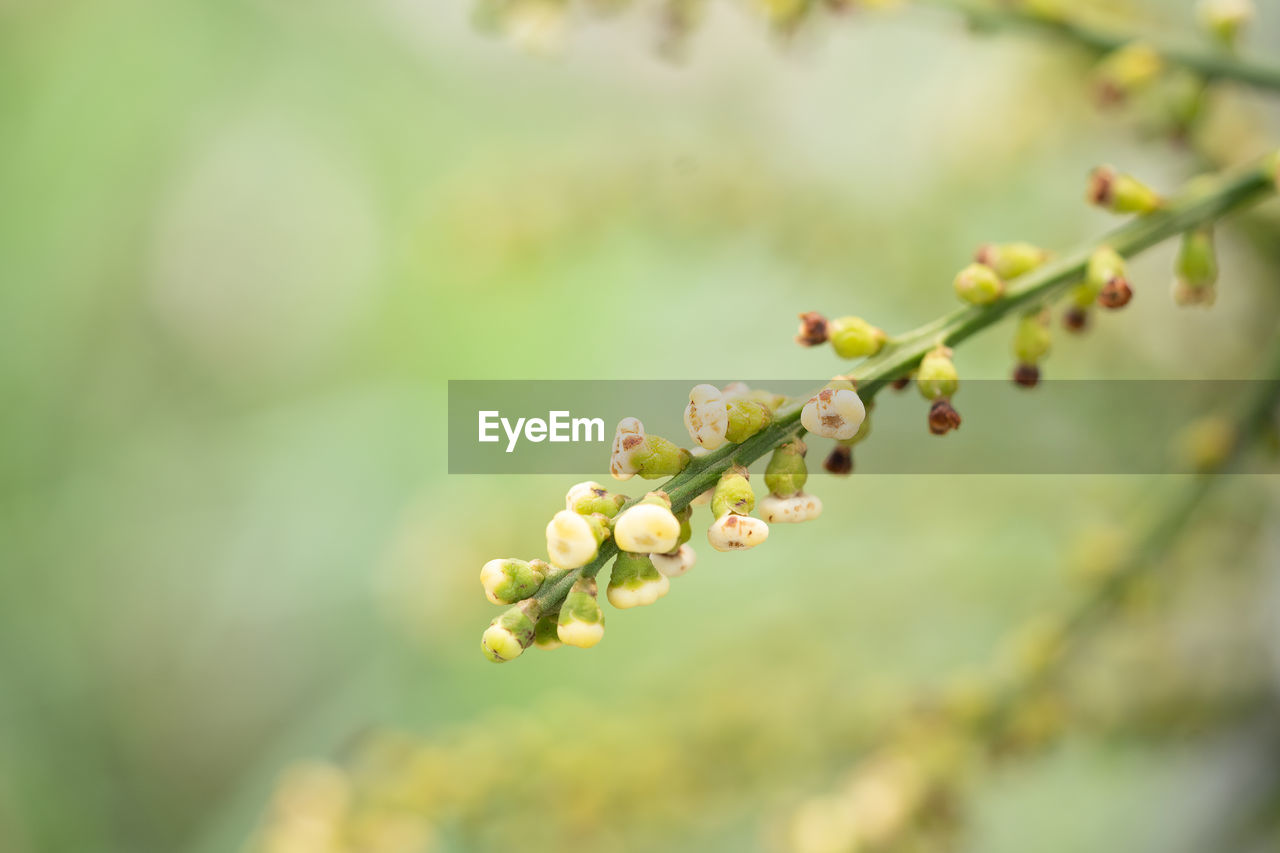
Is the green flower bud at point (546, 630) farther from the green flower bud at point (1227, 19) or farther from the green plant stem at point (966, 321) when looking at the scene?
the green flower bud at point (1227, 19)

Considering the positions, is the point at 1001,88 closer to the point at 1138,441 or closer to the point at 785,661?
the point at 1138,441

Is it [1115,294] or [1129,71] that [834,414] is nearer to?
[1115,294]

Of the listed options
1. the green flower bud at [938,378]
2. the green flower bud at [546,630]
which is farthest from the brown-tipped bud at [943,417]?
the green flower bud at [546,630]

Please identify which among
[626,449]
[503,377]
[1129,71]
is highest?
[1129,71]

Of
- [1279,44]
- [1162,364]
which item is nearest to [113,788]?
[1162,364]

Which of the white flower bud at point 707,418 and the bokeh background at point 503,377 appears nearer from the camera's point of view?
the white flower bud at point 707,418

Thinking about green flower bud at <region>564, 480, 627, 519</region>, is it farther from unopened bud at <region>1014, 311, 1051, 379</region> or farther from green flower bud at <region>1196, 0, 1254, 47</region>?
green flower bud at <region>1196, 0, 1254, 47</region>

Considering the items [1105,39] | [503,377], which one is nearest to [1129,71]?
[1105,39]
